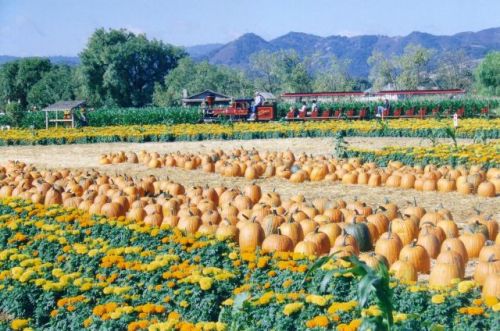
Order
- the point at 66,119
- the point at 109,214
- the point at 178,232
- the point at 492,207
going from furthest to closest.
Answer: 1. the point at 66,119
2. the point at 492,207
3. the point at 109,214
4. the point at 178,232

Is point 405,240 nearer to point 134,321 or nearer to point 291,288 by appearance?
point 291,288

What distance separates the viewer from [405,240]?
27.5 feet

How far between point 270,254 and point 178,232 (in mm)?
1426

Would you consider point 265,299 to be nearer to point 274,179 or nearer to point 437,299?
point 437,299

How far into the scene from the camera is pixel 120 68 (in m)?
92.6

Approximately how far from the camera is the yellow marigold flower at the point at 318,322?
485 centimetres

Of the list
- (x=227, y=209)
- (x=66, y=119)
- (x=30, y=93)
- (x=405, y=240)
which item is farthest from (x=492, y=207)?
(x=30, y=93)

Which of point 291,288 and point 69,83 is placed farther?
point 69,83

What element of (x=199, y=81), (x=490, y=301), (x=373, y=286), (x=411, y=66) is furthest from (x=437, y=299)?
(x=411, y=66)

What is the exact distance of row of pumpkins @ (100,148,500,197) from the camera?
12.7 m

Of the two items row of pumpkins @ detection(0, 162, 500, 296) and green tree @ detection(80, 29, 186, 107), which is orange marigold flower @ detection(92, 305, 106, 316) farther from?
green tree @ detection(80, 29, 186, 107)

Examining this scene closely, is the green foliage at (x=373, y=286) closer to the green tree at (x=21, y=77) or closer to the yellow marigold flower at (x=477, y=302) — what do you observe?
the yellow marigold flower at (x=477, y=302)

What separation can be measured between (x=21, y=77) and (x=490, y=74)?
77700mm

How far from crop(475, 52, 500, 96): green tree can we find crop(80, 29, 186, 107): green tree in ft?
146
